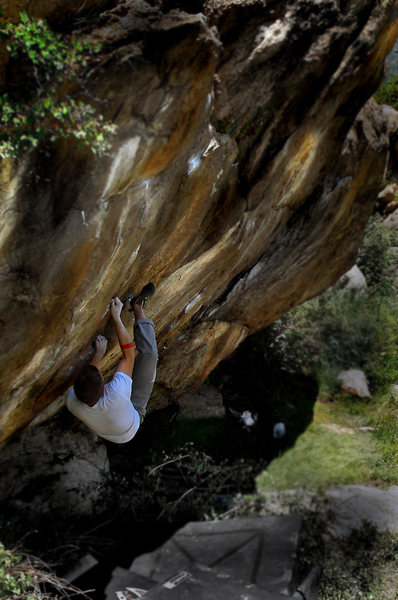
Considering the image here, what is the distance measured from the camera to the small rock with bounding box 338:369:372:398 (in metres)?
5.53

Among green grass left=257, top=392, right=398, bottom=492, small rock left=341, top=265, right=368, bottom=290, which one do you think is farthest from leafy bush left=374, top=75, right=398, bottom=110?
green grass left=257, top=392, right=398, bottom=492

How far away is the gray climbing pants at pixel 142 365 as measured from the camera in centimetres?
349

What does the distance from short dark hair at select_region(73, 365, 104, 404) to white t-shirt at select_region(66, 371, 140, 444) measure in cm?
6

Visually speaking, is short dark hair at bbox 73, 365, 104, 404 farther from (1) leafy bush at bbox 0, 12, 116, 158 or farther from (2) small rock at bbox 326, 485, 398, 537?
(2) small rock at bbox 326, 485, 398, 537

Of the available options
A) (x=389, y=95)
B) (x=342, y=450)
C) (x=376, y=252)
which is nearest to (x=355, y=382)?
(x=342, y=450)

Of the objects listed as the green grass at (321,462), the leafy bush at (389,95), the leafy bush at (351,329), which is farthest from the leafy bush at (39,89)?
the leafy bush at (389,95)

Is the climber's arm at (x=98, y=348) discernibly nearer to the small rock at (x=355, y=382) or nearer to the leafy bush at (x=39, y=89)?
the leafy bush at (x=39, y=89)

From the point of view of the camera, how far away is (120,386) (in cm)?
322

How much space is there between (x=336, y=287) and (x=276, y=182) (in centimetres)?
474

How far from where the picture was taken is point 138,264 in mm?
3486

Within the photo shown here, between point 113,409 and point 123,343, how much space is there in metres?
0.47

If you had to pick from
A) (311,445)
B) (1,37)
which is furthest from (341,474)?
(1,37)

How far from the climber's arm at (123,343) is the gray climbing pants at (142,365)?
0.08m

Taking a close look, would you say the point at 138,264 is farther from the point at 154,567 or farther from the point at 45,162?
the point at 154,567
